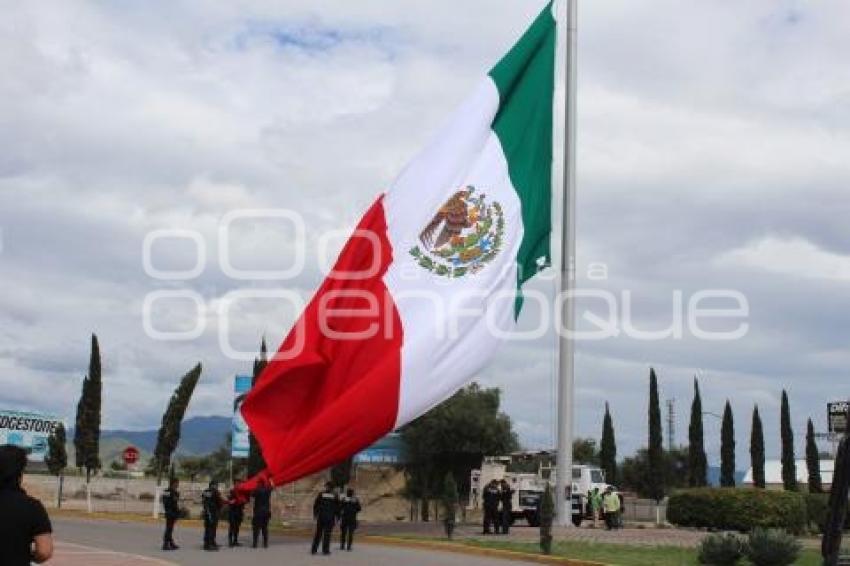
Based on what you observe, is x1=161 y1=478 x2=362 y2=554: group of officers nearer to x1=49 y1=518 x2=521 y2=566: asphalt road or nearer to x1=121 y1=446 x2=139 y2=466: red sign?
x1=49 y1=518 x2=521 y2=566: asphalt road

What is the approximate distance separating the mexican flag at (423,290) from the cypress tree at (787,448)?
141 ft

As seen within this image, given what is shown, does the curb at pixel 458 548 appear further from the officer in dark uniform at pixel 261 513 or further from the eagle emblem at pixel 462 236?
the eagle emblem at pixel 462 236

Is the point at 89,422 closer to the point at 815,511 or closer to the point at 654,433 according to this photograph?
the point at 654,433

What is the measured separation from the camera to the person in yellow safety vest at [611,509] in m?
33.0

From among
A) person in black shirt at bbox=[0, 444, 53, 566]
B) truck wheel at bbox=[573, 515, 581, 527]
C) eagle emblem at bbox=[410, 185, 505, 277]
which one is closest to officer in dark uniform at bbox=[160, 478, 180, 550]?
eagle emblem at bbox=[410, 185, 505, 277]

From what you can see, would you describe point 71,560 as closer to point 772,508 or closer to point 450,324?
point 450,324

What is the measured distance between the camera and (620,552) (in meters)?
22.3

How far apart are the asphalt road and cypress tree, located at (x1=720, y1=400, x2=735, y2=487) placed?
3713 centimetres

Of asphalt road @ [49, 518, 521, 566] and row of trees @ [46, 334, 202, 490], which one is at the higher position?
row of trees @ [46, 334, 202, 490]

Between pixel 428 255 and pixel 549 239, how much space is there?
2.75m

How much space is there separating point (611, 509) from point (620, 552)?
10955 millimetres

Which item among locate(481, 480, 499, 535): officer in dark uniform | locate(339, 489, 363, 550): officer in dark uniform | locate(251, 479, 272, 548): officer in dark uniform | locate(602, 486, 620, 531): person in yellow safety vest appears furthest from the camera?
locate(602, 486, 620, 531): person in yellow safety vest

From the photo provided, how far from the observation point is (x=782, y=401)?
2485 inches

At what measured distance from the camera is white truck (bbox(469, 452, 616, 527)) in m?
36.3
